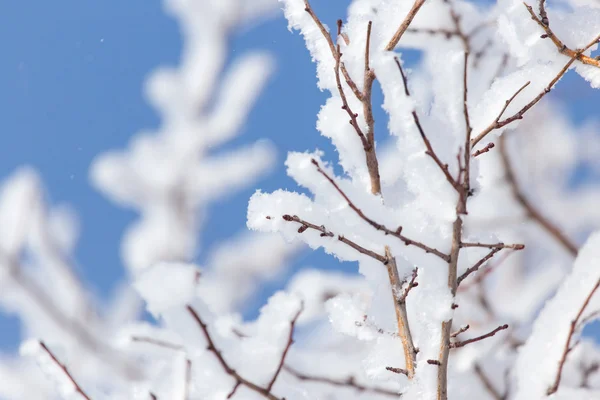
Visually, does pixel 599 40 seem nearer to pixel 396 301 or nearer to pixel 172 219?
pixel 396 301

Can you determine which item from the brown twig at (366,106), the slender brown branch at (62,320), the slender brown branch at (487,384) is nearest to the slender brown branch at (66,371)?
the brown twig at (366,106)

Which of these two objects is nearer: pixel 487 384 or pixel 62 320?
pixel 487 384

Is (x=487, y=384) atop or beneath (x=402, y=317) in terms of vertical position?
atop

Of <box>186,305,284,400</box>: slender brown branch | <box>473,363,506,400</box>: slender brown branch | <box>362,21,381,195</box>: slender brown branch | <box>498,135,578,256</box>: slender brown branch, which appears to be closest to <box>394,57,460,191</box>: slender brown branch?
<box>362,21,381,195</box>: slender brown branch

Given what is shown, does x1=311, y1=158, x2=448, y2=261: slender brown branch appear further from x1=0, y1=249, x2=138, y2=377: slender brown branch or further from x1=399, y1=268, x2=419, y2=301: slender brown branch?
x1=0, y1=249, x2=138, y2=377: slender brown branch

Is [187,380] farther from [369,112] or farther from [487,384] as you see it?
[487,384]

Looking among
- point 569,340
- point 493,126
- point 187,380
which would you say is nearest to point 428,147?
point 493,126

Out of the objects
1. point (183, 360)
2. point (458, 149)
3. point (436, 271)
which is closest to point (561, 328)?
point (436, 271)
